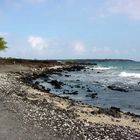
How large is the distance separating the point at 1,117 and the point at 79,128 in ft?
12.3

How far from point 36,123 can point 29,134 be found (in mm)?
1766

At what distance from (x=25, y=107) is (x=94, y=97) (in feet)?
40.4

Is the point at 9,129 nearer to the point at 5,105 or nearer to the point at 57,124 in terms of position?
the point at 57,124

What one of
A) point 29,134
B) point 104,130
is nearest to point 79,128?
point 104,130

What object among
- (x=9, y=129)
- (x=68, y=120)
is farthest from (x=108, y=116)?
(x=9, y=129)

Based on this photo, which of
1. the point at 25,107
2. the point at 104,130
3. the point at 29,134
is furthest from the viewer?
the point at 25,107

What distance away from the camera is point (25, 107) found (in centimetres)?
1922

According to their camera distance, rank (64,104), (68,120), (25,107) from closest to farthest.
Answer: (68,120), (25,107), (64,104)

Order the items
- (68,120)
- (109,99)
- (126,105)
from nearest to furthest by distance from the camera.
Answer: (68,120), (126,105), (109,99)

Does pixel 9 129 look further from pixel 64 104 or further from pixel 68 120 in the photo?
pixel 64 104

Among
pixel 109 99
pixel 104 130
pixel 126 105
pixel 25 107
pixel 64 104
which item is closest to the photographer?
pixel 104 130

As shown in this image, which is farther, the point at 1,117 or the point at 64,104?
the point at 64,104

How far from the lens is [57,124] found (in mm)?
15102

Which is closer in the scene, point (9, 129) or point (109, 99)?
point (9, 129)
